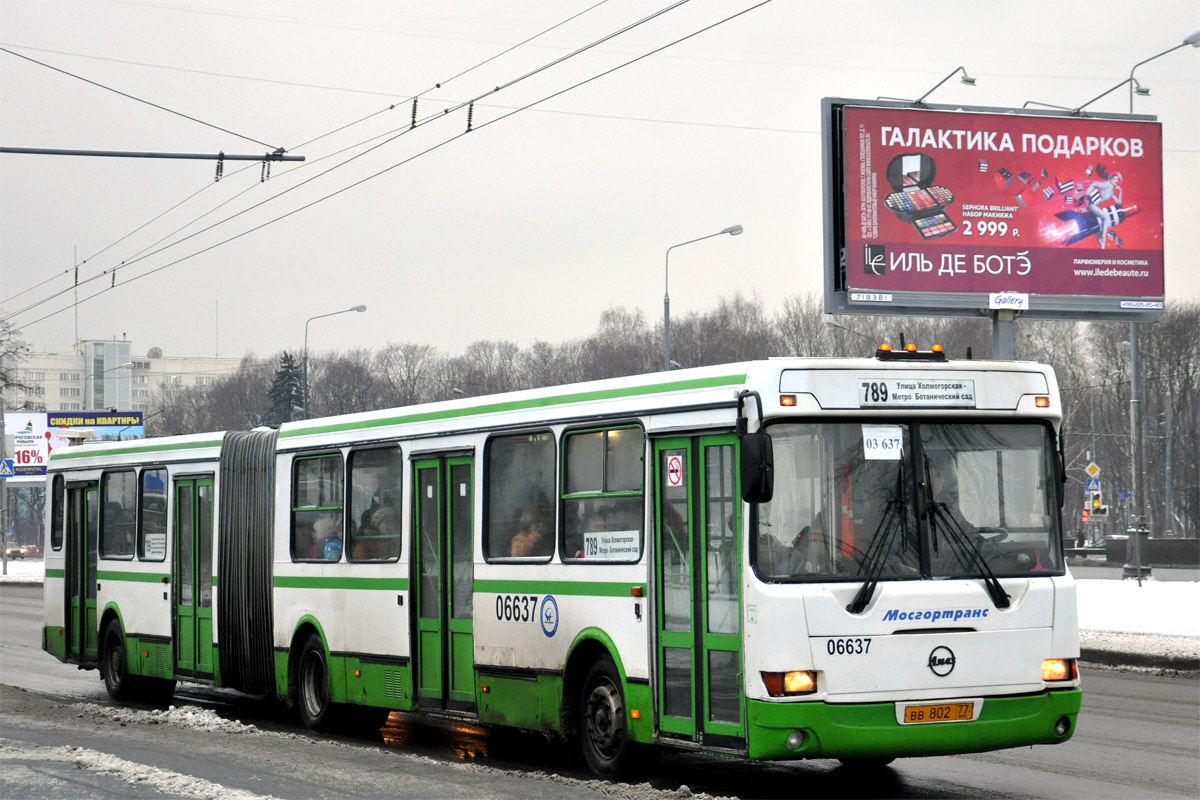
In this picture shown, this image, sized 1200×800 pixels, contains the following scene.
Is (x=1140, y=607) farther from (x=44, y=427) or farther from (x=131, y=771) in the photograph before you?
(x=44, y=427)

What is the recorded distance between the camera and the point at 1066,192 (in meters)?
26.5

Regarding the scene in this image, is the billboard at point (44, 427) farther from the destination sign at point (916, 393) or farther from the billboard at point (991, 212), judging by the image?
the destination sign at point (916, 393)

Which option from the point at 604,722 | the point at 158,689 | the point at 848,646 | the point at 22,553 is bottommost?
the point at 22,553

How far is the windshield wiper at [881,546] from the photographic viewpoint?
8.83m

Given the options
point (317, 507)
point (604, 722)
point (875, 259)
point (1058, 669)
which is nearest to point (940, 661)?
point (1058, 669)

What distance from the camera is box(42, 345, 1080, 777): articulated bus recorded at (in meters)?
8.83

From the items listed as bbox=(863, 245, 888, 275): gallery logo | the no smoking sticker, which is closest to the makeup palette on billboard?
bbox=(863, 245, 888, 275): gallery logo

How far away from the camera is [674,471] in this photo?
32.2 feet

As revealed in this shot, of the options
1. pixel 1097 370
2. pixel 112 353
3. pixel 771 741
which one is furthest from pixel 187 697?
pixel 112 353

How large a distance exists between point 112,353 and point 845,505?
165231 millimetres

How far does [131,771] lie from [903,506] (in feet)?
16.5

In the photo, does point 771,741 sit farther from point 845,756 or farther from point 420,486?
point 420,486

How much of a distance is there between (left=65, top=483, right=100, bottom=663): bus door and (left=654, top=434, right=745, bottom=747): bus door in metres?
10.5

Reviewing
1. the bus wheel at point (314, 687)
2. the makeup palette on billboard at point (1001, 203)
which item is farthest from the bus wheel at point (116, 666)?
the makeup palette on billboard at point (1001, 203)
